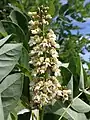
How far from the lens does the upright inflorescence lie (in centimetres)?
87

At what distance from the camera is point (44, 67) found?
872mm

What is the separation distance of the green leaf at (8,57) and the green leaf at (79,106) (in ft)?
0.74

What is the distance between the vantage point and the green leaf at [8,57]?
88 centimetres

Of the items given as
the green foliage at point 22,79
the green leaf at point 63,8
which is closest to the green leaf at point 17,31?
the green foliage at point 22,79

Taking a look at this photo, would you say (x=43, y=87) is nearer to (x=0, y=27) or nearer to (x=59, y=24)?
(x=0, y=27)

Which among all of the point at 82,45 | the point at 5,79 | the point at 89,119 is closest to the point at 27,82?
the point at 5,79

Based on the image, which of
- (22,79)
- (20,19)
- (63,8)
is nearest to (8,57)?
(22,79)

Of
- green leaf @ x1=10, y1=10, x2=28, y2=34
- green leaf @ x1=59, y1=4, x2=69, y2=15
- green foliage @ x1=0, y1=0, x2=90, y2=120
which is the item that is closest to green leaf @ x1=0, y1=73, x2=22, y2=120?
green foliage @ x1=0, y1=0, x2=90, y2=120

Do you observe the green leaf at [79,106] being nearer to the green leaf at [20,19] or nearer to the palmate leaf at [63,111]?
the palmate leaf at [63,111]

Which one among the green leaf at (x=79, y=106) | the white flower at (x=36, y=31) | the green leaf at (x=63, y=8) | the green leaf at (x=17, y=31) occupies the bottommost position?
the green leaf at (x=63, y=8)

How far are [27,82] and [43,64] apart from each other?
129 millimetres

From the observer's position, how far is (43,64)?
2.86ft

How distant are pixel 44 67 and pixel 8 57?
0.31ft

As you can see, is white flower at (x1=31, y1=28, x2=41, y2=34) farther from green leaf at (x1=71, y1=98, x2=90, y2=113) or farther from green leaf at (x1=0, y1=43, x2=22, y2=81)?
green leaf at (x1=71, y1=98, x2=90, y2=113)
